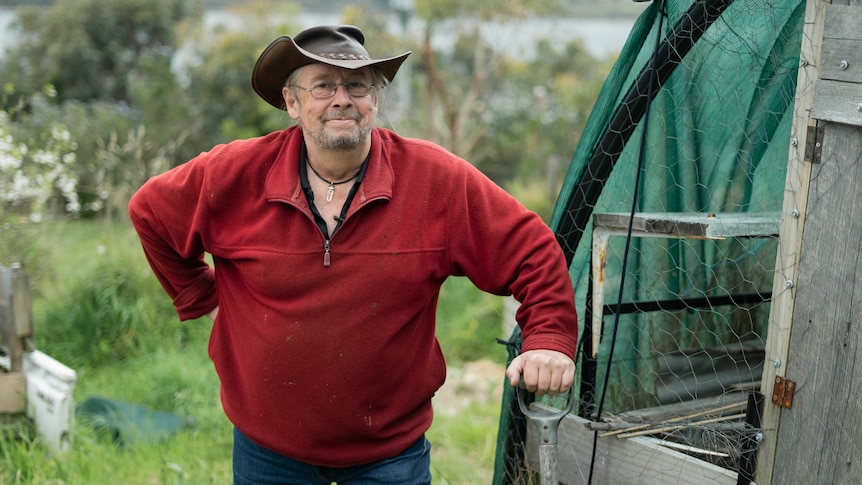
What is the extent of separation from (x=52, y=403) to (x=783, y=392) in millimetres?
3363

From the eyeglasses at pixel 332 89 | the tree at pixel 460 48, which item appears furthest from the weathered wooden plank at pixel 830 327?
the tree at pixel 460 48

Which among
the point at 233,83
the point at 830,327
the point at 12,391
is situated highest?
the point at 233,83

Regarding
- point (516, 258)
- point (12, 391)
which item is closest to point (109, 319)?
point (12, 391)

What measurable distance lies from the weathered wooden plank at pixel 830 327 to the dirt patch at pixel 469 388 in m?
3.20

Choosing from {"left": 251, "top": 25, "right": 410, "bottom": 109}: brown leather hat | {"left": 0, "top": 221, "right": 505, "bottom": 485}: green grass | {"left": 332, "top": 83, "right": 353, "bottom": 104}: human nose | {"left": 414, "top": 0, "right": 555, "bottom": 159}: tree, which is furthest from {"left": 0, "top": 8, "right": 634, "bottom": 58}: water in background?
{"left": 332, "top": 83, "right": 353, "bottom": 104}: human nose

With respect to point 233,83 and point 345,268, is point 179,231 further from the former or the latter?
point 233,83

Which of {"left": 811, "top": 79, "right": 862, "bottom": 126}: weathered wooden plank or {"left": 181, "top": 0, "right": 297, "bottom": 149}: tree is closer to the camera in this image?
{"left": 811, "top": 79, "right": 862, "bottom": 126}: weathered wooden plank

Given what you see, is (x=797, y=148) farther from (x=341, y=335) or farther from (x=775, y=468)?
(x=341, y=335)

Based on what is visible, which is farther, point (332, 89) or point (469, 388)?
point (469, 388)

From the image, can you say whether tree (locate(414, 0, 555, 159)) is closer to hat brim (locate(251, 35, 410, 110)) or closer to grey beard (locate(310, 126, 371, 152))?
hat brim (locate(251, 35, 410, 110))

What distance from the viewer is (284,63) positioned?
8.79ft

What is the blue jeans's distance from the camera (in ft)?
8.48

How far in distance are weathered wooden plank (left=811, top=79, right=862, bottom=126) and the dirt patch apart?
139 inches

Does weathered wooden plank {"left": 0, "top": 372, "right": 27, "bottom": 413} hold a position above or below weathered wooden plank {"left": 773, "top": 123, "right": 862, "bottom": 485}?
below
